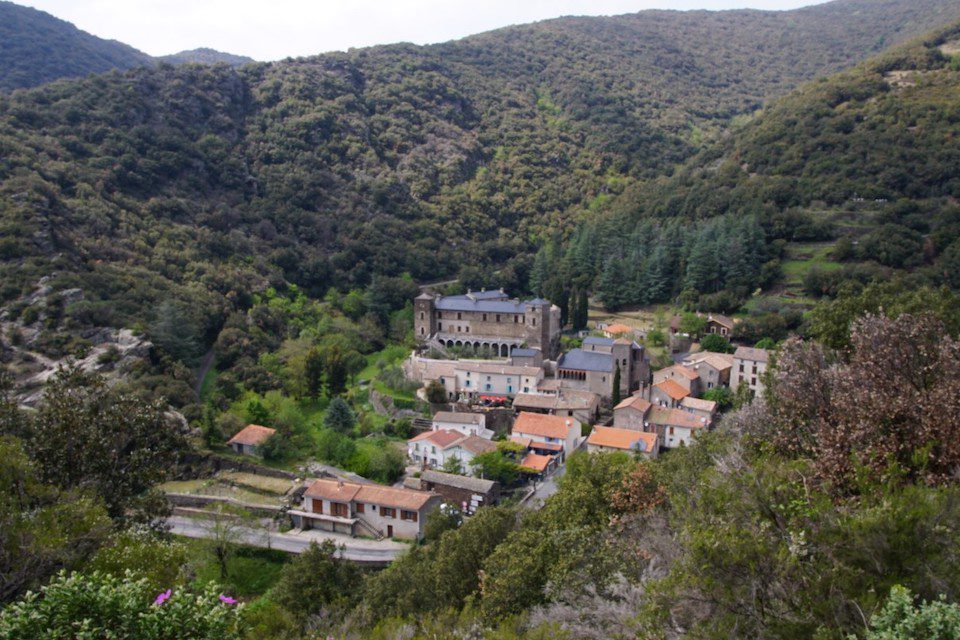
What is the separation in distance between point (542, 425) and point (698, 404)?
9.29 meters

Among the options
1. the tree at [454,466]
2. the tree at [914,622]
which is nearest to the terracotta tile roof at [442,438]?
the tree at [454,466]

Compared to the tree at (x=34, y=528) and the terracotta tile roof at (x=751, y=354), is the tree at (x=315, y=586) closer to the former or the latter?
the tree at (x=34, y=528)

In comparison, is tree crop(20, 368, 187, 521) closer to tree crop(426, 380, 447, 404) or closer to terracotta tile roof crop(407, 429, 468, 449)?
terracotta tile roof crop(407, 429, 468, 449)

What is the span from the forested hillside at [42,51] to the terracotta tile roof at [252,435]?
71039 millimetres

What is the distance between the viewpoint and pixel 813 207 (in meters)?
57.9

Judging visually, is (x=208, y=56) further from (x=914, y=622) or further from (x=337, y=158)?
(x=914, y=622)

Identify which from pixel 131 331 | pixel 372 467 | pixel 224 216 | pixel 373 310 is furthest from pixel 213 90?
pixel 372 467

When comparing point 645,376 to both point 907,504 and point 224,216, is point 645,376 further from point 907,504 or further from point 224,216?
point 224,216

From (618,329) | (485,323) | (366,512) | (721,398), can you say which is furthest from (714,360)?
(366,512)

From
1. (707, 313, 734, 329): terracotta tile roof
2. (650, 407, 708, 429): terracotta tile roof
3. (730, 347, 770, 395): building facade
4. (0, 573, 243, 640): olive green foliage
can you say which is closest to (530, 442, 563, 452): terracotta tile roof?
(650, 407, 708, 429): terracotta tile roof

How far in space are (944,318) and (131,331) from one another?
3706 centimetres

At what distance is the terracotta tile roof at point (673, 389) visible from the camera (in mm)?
36947

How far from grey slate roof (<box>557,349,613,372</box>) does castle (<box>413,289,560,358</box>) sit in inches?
187

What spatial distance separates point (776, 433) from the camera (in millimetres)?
12805
